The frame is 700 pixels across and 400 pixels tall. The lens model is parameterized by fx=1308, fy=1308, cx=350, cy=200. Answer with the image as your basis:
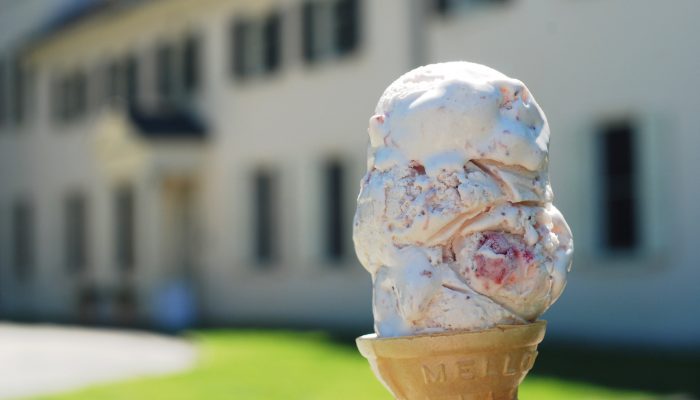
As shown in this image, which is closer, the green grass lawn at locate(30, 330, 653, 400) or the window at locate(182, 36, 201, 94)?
the green grass lawn at locate(30, 330, 653, 400)

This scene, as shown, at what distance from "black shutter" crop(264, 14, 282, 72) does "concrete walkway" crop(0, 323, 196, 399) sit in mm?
5179

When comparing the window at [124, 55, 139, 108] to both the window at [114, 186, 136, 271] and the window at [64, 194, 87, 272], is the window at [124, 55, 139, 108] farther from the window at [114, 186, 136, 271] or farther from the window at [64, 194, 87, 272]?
the window at [64, 194, 87, 272]

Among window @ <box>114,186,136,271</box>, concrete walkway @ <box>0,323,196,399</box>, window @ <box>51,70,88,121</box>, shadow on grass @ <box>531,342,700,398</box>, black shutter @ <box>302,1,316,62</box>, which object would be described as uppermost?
black shutter @ <box>302,1,316,62</box>

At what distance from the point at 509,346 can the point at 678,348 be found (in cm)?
998

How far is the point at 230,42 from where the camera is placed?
2353 cm

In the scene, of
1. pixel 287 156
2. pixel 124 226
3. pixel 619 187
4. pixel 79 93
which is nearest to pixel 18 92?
pixel 79 93

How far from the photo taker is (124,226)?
26953 mm

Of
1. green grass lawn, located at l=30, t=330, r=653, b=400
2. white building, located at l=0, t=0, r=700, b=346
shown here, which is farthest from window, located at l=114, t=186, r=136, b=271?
green grass lawn, located at l=30, t=330, r=653, b=400

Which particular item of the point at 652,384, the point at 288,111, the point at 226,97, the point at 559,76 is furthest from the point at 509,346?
the point at 226,97

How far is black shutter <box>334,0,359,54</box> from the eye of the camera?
20422 millimetres

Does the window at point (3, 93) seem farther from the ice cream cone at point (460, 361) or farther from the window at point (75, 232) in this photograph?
the ice cream cone at point (460, 361)

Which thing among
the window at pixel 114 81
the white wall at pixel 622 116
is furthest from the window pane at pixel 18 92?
the white wall at pixel 622 116

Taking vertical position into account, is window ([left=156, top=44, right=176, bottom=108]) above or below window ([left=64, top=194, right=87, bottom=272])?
above

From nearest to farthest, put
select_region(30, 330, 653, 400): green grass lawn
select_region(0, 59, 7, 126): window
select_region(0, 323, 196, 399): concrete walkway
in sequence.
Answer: select_region(30, 330, 653, 400): green grass lawn → select_region(0, 323, 196, 399): concrete walkway → select_region(0, 59, 7, 126): window
